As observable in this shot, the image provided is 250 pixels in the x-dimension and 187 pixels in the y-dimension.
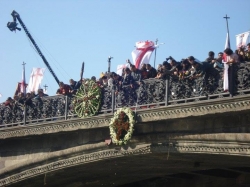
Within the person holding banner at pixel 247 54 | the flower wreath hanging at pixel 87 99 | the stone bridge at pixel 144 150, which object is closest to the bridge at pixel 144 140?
the stone bridge at pixel 144 150

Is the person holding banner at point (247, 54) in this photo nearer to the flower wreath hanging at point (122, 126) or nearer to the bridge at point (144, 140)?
the bridge at point (144, 140)

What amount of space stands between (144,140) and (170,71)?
2.04 m

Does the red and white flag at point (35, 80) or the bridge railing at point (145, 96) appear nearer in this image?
the bridge railing at point (145, 96)

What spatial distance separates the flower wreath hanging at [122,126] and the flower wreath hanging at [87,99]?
1022 millimetres

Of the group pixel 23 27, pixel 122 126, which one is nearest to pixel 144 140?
pixel 122 126

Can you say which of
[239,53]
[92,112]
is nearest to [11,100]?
[92,112]

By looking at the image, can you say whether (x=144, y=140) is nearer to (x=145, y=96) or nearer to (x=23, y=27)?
(x=145, y=96)

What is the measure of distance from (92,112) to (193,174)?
5105 mm

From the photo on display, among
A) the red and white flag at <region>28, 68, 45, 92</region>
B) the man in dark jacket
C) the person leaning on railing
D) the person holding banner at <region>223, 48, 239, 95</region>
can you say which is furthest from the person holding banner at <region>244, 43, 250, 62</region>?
the red and white flag at <region>28, 68, 45, 92</region>

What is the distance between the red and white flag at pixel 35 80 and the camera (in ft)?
75.4

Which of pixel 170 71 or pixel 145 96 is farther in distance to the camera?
pixel 145 96

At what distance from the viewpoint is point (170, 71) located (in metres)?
16.1

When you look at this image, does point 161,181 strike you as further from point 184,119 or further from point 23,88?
point 184,119

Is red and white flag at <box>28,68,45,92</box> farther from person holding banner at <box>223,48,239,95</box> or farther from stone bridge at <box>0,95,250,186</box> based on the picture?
person holding banner at <box>223,48,239,95</box>
